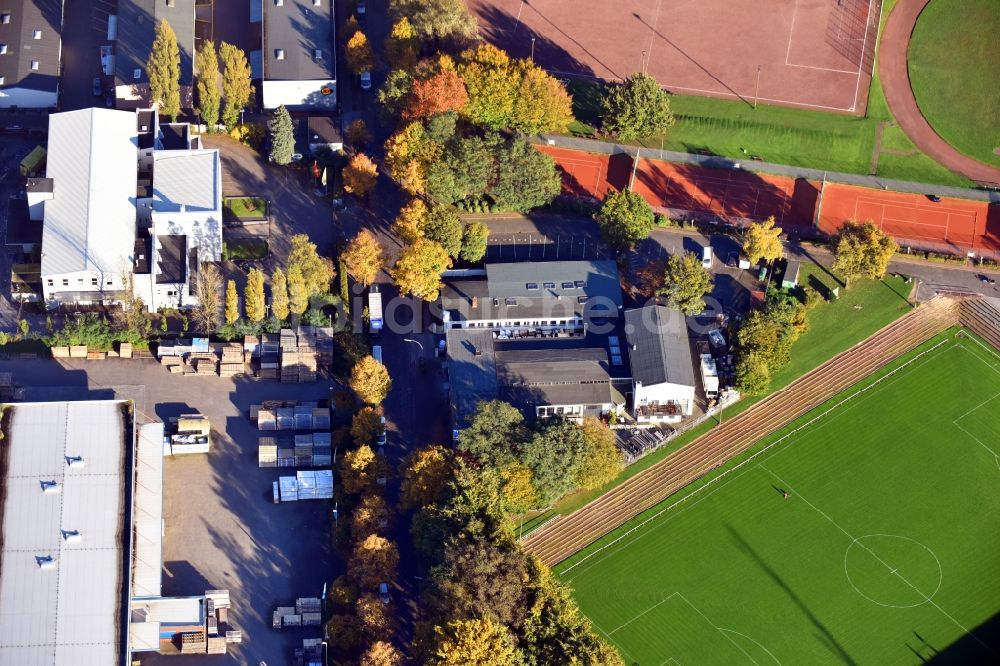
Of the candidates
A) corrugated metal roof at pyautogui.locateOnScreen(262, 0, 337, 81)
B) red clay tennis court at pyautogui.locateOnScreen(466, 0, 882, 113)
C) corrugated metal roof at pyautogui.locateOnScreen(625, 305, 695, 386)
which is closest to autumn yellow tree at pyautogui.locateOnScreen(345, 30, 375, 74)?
corrugated metal roof at pyautogui.locateOnScreen(262, 0, 337, 81)

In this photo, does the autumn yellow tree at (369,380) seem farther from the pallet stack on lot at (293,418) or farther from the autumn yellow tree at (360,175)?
the autumn yellow tree at (360,175)

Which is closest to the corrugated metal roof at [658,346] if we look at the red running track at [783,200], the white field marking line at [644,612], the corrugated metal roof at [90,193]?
the red running track at [783,200]

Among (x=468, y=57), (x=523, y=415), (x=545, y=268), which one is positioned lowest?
(x=523, y=415)

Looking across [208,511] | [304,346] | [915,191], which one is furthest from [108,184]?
[915,191]

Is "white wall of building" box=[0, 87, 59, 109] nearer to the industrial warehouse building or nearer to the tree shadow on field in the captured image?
the industrial warehouse building

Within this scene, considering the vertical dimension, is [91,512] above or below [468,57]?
below

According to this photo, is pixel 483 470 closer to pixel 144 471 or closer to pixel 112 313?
pixel 144 471
